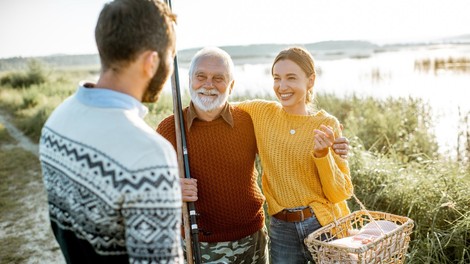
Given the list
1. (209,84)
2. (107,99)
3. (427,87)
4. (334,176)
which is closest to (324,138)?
(334,176)

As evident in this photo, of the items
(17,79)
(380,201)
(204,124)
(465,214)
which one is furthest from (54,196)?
(17,79)

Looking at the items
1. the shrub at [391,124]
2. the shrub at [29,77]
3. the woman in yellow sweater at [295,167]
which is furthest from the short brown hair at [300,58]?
the shrub at [29,77]

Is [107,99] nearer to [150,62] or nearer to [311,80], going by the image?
[150,62]

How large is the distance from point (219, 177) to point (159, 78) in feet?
4.29

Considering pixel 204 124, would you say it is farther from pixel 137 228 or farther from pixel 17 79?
pixel 17 79

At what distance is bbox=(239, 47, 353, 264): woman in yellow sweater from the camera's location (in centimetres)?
279

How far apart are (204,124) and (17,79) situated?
27.8 metres

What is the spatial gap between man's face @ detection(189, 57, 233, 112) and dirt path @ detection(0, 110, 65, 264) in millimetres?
3401

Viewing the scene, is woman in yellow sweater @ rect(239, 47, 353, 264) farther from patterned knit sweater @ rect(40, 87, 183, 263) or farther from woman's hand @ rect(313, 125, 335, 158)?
patterned knit sweater @ rect(40, 87, 183, 263)

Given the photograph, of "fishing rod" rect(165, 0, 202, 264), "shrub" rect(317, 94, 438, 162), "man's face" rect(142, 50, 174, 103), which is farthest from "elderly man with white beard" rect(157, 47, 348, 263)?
"shrub" rect(317, 94, 438, 162)

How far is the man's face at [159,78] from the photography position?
1.62 m

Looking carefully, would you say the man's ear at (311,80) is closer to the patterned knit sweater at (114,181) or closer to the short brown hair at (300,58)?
the short brown hair at (300,58)

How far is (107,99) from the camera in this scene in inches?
61.0

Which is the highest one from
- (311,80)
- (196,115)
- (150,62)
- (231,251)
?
(150,62)
